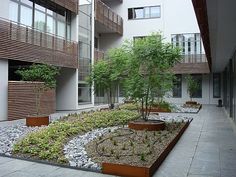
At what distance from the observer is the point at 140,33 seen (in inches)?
1352

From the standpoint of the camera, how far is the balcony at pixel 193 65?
102 ft

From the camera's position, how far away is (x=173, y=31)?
33.3 m

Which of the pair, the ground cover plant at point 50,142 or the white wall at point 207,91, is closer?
the ground cover plant at point 50,142

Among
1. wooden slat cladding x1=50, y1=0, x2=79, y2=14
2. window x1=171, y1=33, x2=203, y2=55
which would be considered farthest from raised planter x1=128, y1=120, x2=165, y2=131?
window x1=171, y1=33, x2=203, y2=55

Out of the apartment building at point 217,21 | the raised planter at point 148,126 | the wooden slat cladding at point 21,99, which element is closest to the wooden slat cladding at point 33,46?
the wooden slat cladding at point 21,99

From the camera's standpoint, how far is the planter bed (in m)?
6.39

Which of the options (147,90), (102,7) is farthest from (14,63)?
(102,7)

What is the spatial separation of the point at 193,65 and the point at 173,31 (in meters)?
4.29

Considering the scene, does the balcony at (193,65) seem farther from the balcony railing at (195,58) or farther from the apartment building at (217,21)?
the apartment building at (217,21)

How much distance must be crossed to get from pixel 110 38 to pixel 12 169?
96.2 ft

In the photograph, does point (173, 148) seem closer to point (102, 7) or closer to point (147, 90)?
point (147, 90)

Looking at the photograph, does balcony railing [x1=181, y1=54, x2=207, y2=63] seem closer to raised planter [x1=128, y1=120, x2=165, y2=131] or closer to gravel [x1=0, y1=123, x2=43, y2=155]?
raised planter [x1=128, y1=120, x2=165, y2=131]

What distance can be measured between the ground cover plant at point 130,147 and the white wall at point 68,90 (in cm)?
1281

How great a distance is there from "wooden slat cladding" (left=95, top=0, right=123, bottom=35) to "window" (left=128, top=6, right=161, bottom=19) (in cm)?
145
